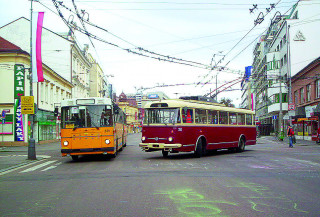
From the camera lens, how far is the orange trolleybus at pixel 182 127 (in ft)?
55.3

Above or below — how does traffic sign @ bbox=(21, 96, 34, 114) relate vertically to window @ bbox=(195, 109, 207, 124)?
above

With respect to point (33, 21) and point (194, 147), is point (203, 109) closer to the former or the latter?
point (194, 147)

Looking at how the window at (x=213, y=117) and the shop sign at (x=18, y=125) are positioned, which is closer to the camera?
the window at (x=213, y=117)

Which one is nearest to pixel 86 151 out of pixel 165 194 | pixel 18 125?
pixel 165 194

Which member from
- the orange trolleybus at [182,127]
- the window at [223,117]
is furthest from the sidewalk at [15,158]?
the window at [223,117]

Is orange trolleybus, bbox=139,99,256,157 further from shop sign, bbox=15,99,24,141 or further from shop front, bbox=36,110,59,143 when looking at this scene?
shop front, bbox=36,110,59,143

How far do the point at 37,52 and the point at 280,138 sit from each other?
3003cm

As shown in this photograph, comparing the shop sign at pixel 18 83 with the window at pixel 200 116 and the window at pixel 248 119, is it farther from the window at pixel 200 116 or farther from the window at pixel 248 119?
the window at pixel 248 119

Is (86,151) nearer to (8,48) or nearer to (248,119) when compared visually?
(248,119)

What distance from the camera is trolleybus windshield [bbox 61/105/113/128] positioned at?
631 inches

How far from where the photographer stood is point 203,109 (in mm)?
18859

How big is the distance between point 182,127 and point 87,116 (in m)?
4.49

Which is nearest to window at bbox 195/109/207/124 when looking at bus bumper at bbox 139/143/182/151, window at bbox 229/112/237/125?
bus bumper at bbox 139/143/182/151

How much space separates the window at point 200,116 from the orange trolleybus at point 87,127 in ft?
14.5
